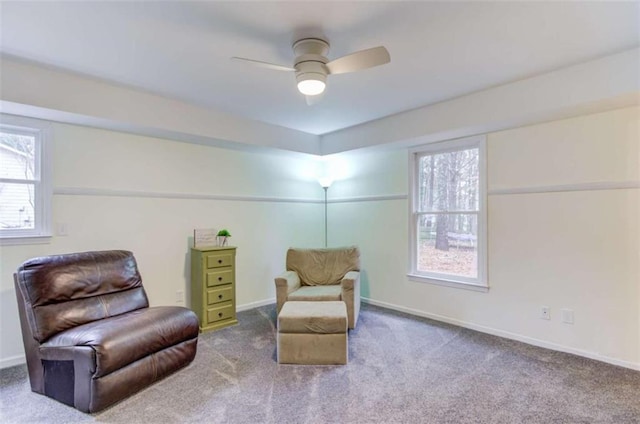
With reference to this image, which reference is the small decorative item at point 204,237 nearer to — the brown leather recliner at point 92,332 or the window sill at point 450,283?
the brown leather recliner at point 92,332

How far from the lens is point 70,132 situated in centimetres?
318

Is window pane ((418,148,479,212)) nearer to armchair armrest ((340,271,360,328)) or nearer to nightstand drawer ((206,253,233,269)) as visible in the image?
armchair armrest ((340,271,360,328))

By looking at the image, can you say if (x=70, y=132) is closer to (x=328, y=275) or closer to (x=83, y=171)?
(x=83, y=171)

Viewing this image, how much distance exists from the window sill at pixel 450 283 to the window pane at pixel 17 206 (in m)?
4.09

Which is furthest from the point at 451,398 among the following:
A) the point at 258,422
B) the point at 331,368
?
the point at 258,422

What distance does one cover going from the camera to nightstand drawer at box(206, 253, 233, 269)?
3.75 m

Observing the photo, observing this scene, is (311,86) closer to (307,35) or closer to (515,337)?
(307,35)

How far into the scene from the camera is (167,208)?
3.85m

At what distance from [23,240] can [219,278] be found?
1.79 m

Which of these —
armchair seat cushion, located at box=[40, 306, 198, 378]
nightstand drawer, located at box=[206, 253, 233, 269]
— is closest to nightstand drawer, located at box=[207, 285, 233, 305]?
nightstand drawer, located at box=[206, 253, 233, 269]

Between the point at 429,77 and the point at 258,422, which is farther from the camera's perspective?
the point at 429,77

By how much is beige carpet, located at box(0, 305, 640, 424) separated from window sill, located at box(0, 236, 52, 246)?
1.06 metres

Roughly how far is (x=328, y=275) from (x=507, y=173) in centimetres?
231

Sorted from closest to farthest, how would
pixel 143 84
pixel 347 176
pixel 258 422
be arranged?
pixel 258 422
pixel 143 84
pixel 347 176
